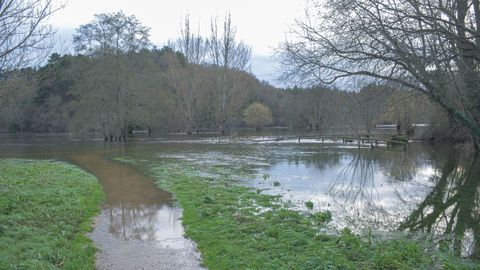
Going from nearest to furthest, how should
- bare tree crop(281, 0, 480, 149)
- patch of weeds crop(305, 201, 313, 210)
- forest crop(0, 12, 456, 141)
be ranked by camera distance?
bare tree crop(281, 0, 480, 149) < patch of weeds crop(305, 201, 313, 210) < forest crop(0, 12, 456, 141)

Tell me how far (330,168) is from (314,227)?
13.5 metres

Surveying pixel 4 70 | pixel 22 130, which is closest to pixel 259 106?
pixel 22 130

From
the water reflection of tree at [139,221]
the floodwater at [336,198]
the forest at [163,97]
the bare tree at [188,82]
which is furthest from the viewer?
the bare tree at [188,82]

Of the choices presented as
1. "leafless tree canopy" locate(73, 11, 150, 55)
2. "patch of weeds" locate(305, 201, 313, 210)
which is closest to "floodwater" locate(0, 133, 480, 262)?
"patch of weeds" locate(305, 201, 313, 210)

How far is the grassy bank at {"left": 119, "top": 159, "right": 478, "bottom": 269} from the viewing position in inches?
255

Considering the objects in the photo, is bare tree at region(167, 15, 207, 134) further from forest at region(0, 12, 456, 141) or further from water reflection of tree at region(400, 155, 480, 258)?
water reflection of tree at region(400, 155, 480, 258)

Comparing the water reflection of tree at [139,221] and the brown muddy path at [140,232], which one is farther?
the water reflection of tree at [139,221]

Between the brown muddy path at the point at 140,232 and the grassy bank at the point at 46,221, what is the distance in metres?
0.36

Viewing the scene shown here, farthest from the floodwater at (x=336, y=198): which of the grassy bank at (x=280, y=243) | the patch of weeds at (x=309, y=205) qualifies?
the grassy bank at (x=280, y=243)

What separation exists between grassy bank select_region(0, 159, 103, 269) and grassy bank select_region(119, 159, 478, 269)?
242 centimetres

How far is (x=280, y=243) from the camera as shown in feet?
25.1

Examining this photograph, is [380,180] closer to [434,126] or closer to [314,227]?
[314,227]

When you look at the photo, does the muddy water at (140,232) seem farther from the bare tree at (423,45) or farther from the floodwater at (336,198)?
the bare tree at (423,45)

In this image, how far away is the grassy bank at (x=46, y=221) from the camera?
263 inches
